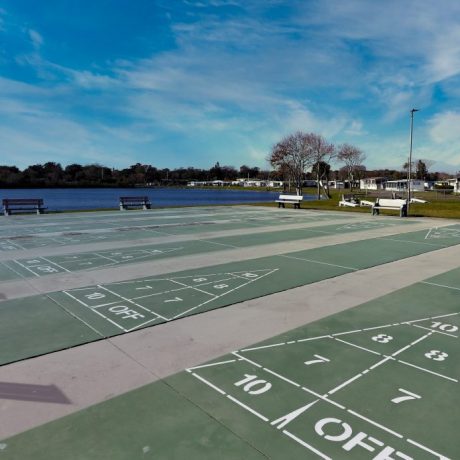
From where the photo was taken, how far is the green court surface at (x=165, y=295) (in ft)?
16.4

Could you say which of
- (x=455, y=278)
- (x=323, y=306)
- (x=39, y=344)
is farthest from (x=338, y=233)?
(x=39, y=344)

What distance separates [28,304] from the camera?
6055mm

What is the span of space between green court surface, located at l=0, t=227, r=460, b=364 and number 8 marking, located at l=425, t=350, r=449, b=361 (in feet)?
9.25

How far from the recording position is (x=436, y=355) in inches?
170

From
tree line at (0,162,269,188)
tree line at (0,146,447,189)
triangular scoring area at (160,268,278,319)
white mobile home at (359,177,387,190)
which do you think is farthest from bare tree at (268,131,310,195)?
tree line at (0,162,269,188)

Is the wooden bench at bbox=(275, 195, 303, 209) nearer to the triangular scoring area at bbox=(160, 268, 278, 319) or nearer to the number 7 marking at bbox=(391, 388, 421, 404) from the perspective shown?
the triangular scoring area at bbox=(160, 268, 278, 319)

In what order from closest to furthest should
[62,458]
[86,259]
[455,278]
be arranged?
[62,458], [455,278], [86,259]

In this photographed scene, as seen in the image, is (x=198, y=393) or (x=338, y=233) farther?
(x=338, y=233)

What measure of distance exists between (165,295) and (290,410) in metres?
3.66

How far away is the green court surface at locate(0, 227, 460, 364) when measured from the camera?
5000mm

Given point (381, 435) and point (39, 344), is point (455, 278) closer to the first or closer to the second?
point (381, 435)

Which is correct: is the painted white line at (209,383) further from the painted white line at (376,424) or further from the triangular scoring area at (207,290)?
the triangular scoring area at (207,290)

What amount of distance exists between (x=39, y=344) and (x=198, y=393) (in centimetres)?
219

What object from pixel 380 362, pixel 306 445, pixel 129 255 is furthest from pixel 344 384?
pixel 129 255
